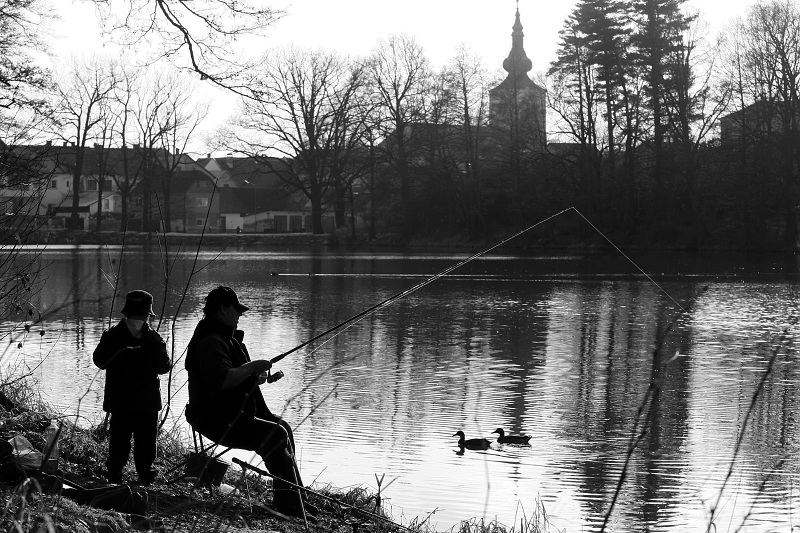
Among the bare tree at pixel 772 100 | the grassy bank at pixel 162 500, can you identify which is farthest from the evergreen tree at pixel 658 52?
the grassy bank at pixel 162 500

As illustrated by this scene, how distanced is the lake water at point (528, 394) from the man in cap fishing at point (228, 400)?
0.44 meters

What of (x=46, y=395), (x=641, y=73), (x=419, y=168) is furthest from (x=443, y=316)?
(x=419, y=168)

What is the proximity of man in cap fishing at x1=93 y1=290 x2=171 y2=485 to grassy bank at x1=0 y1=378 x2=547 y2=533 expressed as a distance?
0.52 feet

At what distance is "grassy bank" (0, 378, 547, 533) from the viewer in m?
4.03

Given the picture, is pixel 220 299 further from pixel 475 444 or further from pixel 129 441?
pixel 475 444

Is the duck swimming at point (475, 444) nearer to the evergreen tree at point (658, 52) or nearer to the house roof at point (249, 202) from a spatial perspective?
the evergreen tree at point (658, 52)

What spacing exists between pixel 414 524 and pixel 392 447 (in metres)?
2.50

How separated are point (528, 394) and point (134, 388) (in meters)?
6.35

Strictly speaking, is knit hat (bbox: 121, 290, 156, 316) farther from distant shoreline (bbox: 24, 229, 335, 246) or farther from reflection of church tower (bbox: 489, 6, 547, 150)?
distant shoreline (bbox: 24, 229, 335, 246)

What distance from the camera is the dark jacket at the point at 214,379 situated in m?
5.04

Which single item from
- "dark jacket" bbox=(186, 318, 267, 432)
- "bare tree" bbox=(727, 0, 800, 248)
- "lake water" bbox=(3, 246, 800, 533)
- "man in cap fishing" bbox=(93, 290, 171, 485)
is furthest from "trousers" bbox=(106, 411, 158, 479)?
"bare tree" bbox=(727, 0, 800, 248)

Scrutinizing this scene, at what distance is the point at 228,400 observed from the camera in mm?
5105

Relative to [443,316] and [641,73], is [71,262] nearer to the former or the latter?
[443,316]

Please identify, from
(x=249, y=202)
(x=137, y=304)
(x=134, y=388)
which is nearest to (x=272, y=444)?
(x=134, y=388)
